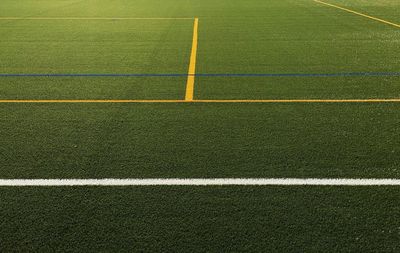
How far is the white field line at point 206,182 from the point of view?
359 cm

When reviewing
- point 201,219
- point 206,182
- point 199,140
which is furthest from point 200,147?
point 201,219

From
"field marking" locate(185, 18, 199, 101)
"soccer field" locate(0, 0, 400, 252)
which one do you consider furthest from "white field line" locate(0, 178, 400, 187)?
"field marking" locate(185, 18, 199, 101)

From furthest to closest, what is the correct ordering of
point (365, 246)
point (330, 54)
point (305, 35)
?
point (305, 35) → point (330, 54) → point (365, 246)

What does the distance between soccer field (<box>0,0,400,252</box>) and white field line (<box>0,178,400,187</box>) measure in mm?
17

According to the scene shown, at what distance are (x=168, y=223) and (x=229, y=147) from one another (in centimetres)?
138

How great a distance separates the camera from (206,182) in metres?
3.62

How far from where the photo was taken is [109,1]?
59.8 feet

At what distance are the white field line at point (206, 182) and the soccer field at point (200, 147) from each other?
0.06 feet

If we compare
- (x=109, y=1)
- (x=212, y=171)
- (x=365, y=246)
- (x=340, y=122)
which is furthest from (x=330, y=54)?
(x=109, y=1)

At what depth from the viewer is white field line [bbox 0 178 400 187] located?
359 centimetres

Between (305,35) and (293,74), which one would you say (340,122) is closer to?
(293,74)

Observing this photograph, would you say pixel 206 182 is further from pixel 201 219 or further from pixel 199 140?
pixel 199 140

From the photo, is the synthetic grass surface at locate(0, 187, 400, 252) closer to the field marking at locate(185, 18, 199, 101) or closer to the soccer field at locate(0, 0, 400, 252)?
the soccer field at locate(0, 0, 400, 252)

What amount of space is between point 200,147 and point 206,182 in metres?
0.70
